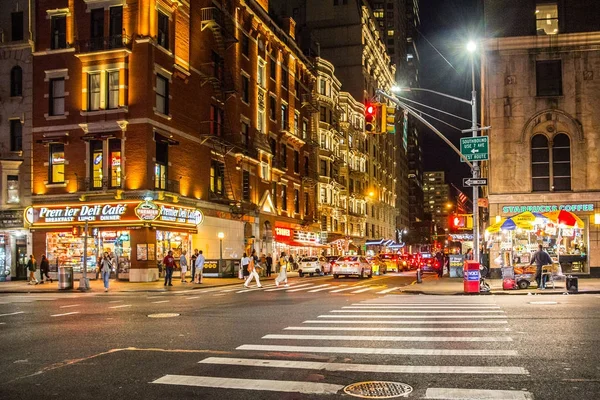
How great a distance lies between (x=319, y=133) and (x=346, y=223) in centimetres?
1639

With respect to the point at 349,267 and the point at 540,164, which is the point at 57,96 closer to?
the point at 349,267

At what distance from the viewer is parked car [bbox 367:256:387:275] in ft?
171

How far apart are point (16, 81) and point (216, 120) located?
549 inches

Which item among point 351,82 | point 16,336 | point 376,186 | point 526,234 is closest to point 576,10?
point 526,234

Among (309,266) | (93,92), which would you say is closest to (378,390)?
(93,92)

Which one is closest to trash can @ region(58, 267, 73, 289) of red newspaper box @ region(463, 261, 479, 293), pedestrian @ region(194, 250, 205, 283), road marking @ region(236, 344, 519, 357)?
pedestrian @ region(194, 250, 205, 283)

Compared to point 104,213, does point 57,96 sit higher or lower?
higher

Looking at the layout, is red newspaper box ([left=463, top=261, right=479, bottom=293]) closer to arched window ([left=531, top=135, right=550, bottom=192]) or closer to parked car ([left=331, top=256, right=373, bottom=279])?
arched window ([left=531, top=135, right=550, bottom=192])

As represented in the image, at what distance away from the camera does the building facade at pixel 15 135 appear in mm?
38500

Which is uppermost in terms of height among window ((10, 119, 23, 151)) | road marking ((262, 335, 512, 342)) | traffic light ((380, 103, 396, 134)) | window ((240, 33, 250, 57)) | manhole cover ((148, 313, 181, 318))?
window ((240, 33, 250, 57))

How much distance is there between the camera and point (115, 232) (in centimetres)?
3653

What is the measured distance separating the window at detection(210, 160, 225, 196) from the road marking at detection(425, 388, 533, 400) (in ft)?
126

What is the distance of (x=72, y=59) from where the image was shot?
123 feet

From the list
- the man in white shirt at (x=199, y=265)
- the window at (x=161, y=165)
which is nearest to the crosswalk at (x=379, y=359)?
the man in white shirt at (x=199, y=265)
